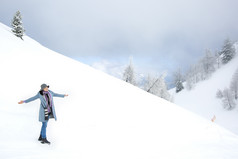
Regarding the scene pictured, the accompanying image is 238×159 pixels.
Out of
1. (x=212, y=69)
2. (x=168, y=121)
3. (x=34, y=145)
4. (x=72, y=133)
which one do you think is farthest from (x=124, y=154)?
(x=212, y=69)

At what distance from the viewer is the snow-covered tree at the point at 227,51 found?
75375mm

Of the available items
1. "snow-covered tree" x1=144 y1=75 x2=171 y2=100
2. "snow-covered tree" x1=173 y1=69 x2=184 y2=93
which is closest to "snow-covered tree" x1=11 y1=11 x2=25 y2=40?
"snow-covered tree" x1=144 y1=75 x2=171 y2=100

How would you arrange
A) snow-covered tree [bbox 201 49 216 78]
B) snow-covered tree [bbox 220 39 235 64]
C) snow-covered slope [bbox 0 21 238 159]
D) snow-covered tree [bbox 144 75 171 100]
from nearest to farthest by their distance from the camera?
snow-covered slope [bbox 0 21 238 159] → snow-covered tree [bbox 144 75 171 100] → snow-covered tree [bbox 220 39 235 64] → snow-covered tree [bbox 201 49 216 78]

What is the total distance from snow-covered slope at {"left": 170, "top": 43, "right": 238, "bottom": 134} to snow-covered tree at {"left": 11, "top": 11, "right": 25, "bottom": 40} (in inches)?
2213

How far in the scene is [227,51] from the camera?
75.8 meters

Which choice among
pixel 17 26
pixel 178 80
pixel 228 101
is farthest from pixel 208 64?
pixel 17 26

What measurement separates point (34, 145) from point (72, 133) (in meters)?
1.88

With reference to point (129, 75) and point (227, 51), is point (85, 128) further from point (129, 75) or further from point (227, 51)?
point (227, 51)

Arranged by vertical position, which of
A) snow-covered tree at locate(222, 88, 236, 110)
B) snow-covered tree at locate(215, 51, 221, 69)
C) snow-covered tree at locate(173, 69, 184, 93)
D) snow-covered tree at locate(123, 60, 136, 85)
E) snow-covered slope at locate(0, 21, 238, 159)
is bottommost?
snow-covered slope at locate(0, 21, 238, 159)

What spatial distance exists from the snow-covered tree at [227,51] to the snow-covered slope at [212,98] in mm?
2162

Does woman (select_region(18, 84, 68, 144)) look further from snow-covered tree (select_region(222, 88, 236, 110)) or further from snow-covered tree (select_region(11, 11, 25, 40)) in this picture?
snow-covered tree (select_region(222, 88, 236, 110))

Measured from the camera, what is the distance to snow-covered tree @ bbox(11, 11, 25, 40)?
80.7ft

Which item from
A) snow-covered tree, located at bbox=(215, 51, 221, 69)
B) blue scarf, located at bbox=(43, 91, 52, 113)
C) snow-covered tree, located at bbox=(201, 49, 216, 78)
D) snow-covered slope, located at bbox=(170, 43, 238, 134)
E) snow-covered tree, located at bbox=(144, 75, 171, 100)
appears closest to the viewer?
blue scarf, located at bbox=(43, 91, 52, 113)

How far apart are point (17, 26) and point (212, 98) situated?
2787 inches
